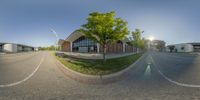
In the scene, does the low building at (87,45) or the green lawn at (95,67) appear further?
the low building at (87,45)

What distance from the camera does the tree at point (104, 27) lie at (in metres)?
12.9

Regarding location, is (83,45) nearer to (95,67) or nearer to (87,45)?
(87,45)

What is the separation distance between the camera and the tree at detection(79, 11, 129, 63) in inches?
507

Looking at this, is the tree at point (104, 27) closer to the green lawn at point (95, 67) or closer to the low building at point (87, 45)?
the green lawn at point (95, 67)

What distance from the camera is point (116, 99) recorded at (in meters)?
4.48

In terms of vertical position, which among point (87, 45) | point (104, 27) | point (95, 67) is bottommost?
point (95, 67)

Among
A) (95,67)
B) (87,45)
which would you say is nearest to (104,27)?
(95,67)

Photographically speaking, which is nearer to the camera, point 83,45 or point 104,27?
point 104,27

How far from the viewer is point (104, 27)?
13.2 meters

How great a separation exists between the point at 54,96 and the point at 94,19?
29.9 ft

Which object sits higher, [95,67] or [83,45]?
[83,45]

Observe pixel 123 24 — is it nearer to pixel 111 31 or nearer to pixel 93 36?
pixel 111 31

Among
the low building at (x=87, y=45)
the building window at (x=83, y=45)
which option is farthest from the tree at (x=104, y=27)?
the building window at (x=83, y=45)

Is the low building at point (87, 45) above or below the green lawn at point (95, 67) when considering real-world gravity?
above
